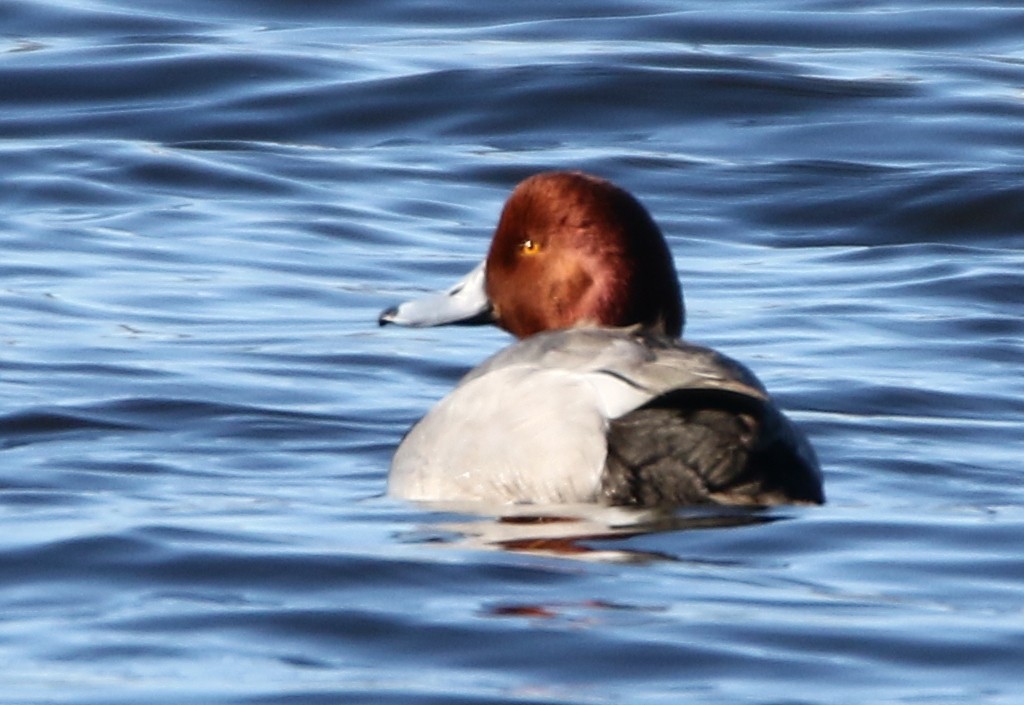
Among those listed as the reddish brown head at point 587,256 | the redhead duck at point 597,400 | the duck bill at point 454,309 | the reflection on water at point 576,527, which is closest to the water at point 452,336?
the reflection on water at point 576,527

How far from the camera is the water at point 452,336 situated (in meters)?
5.15

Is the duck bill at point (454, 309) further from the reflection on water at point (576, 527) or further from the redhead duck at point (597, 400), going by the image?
the reflection on water at point (576, 527)

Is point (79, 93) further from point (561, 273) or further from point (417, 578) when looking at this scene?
point (417, 578)

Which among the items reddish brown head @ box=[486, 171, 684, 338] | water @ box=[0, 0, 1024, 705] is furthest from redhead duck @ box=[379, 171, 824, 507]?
water @ box=[0, 0, 1024, 705]

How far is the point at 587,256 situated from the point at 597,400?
889 millimetres

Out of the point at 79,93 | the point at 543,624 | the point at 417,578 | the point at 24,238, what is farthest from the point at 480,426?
the point at 79,93

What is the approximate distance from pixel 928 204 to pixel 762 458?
6380mm

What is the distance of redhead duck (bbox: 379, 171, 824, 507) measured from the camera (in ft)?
20.2

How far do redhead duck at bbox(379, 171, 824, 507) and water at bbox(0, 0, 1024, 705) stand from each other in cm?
13

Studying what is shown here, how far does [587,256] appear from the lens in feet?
23.0

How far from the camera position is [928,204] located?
12.4 m

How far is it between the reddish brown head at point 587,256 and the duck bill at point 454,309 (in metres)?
0.29

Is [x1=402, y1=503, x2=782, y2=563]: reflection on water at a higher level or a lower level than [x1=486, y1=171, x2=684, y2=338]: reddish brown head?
lower

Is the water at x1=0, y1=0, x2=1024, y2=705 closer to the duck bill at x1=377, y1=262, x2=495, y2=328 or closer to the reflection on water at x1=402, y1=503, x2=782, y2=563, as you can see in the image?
the reflection on water at x1=402, y1=503, x2=782, y2=563
